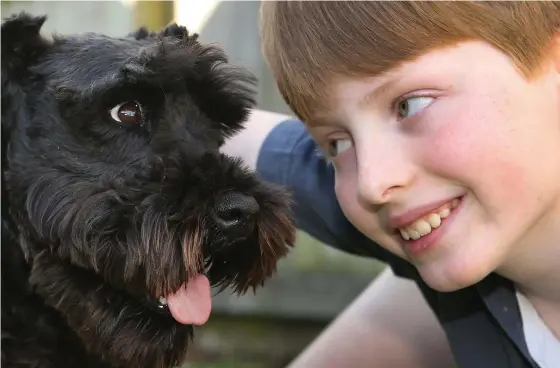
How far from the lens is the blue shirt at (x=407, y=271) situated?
1.50 meters

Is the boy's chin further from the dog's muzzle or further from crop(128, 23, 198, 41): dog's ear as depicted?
crop(128, 23, 198, 41): dog's ear

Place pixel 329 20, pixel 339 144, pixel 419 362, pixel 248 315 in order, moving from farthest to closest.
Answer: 1. pixel 248 315
2. pixel 419 362
3. pixel 339 144
4. pixel 329 20

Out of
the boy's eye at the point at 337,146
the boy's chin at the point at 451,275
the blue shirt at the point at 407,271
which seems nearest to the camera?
the boy's chin at the point at 451,275

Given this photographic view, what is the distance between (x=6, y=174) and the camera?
1.15 m

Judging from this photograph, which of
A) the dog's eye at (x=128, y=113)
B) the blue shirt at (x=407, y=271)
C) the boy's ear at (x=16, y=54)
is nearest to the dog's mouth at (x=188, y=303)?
the dog's eye at (x=128, y=113)

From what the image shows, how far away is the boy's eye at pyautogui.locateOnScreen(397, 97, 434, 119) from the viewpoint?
1.17 m

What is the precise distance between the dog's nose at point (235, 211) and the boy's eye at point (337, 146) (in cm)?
29

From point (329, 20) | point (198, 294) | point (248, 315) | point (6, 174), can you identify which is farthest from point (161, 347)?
point (248, 315)

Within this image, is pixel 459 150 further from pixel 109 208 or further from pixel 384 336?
pixel 384 336

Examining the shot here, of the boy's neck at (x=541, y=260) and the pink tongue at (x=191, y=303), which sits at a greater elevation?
the boy's neck at (x=541, y=260)

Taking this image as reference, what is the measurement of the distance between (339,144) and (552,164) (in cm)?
42

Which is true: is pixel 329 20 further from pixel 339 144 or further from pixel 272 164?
pixel 272 164

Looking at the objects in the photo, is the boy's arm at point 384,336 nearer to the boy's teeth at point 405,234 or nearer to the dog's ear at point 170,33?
the boy's teeth at point 405,234

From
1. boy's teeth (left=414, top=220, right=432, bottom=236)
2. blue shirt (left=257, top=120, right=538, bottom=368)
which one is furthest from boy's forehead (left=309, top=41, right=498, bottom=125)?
blue shirt (left=257, top=120, right=538, bottom=368)
